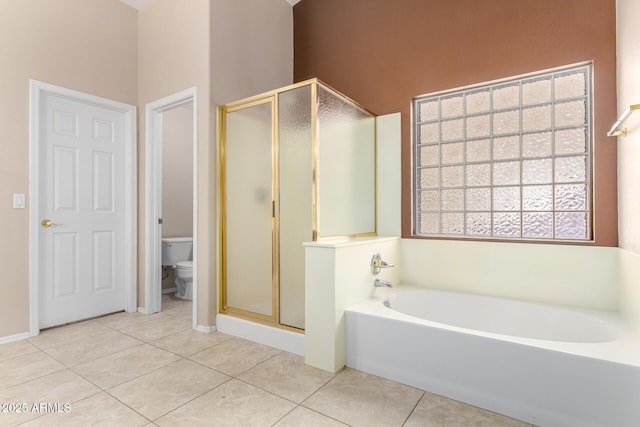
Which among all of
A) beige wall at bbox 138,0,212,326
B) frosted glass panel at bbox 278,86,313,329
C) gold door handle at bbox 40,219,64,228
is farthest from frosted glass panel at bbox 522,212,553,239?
gold door handle at bbox 40,219,64,228

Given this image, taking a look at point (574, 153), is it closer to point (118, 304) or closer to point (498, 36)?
point (498, 36)

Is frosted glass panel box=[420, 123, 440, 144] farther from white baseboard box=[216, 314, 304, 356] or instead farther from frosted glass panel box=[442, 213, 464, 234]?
white baseboard box=[216, 314, 304, 356]

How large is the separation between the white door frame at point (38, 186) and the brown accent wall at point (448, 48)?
6.02 ft

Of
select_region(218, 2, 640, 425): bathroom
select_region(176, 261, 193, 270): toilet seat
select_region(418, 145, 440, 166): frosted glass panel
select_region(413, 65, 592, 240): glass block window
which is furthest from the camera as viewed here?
select_region(176, 261, 193, 270): toilet seat

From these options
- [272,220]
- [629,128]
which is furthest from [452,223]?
[272,220]

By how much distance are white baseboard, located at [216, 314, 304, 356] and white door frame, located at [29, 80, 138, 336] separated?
1.21m

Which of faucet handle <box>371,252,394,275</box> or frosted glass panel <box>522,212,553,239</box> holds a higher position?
frosted glass panel <box>522,212,553,239</box>

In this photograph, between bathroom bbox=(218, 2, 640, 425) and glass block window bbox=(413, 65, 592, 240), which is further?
glass block window bbox=(413, 65, 592, 240)

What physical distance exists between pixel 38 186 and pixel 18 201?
0.57 feet

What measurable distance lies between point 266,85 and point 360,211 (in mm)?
1564

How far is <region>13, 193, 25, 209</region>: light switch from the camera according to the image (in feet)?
7.98

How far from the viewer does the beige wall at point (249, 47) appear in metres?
2.67

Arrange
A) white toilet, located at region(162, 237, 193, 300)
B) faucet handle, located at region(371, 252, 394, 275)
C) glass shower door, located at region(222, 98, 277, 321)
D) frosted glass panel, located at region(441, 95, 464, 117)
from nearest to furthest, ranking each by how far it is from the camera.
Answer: faucet handle, located at region(371, 252, 394, 275) → glass shower door, located at region(222, 98, 277, 321) → frosted glass panel, located at region(441, 95, 464, 117) → white toilet, located at region(162, 237, 193, 300)

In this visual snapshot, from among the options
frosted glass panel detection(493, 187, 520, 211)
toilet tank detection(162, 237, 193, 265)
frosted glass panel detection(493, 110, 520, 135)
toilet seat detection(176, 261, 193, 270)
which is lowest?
toilet seat detection(176, 261, 193, 270)
